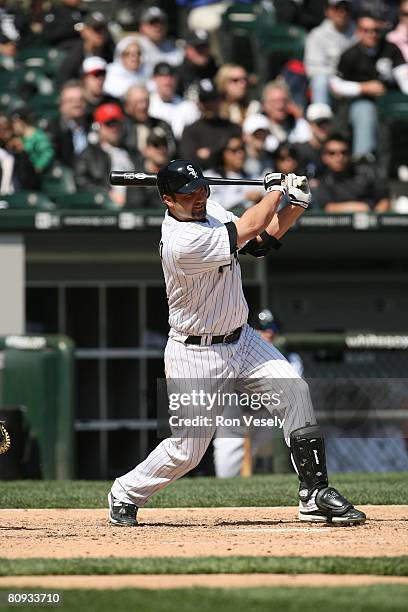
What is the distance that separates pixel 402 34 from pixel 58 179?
14.1ft

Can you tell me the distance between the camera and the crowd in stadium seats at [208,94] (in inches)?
460

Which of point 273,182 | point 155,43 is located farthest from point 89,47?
point 273,182

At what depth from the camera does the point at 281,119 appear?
12664mm

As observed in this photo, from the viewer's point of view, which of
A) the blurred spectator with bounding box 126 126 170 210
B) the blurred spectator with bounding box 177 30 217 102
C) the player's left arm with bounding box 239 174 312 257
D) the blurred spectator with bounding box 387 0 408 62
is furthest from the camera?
the blurred spectator with bounding box 387 0 408 62

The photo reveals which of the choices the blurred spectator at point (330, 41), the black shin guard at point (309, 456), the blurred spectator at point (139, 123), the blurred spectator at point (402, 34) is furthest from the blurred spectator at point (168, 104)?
the black shin guard at point (309, 456)

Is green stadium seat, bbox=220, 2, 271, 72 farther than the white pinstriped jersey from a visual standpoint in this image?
Yes

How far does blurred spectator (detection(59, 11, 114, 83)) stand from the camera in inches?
512

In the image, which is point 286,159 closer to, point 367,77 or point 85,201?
point 85,201

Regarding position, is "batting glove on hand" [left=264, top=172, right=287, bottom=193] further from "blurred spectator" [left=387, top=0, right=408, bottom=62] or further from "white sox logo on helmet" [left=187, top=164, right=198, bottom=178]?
"blurred spectator" [left=387, top=0, right=408, bottom=62]

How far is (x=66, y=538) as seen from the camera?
577 cm

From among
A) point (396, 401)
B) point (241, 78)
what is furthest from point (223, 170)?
point (396, 401)

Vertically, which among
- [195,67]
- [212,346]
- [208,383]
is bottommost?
[208,383]

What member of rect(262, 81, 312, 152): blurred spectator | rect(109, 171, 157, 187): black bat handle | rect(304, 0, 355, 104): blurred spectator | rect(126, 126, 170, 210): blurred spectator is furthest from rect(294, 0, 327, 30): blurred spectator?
rect(109, 171, 157, 187): black bat handle

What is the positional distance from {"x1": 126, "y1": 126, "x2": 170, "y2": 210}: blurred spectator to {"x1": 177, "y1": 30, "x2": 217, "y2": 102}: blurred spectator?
1.67 metres
